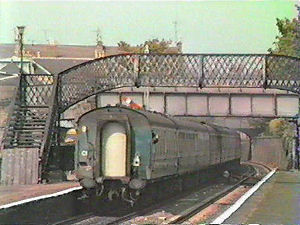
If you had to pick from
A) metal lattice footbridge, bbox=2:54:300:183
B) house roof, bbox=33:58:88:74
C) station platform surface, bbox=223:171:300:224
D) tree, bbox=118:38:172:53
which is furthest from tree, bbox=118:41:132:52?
station platform surface, bbox=223:171:300:224

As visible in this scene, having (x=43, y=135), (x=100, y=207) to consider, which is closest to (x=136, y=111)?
(x=100, y=207)

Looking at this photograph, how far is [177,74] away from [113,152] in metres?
19.6

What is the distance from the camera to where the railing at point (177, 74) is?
113ft

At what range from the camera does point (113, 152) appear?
18.3 meters

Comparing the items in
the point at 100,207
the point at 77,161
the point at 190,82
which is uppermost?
the point at 190,82

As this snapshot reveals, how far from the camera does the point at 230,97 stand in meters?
44.6

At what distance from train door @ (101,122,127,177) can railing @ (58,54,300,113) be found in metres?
15.4

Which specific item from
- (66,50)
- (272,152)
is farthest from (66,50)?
(272,152)

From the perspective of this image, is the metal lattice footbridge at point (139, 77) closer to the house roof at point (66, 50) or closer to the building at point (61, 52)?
the building at point (61, 52)

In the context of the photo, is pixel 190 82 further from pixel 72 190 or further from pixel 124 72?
pixel 72 190

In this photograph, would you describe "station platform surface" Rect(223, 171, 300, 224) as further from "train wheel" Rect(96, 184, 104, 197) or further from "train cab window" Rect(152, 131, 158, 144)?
"train wheel" Rect(96, 184, 104, 197)

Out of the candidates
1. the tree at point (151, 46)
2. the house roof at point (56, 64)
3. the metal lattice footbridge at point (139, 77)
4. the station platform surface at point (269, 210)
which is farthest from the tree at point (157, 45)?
the station platform surface at point (269, 210)

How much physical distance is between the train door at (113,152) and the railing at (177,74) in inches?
605

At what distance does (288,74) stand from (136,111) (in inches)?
780
